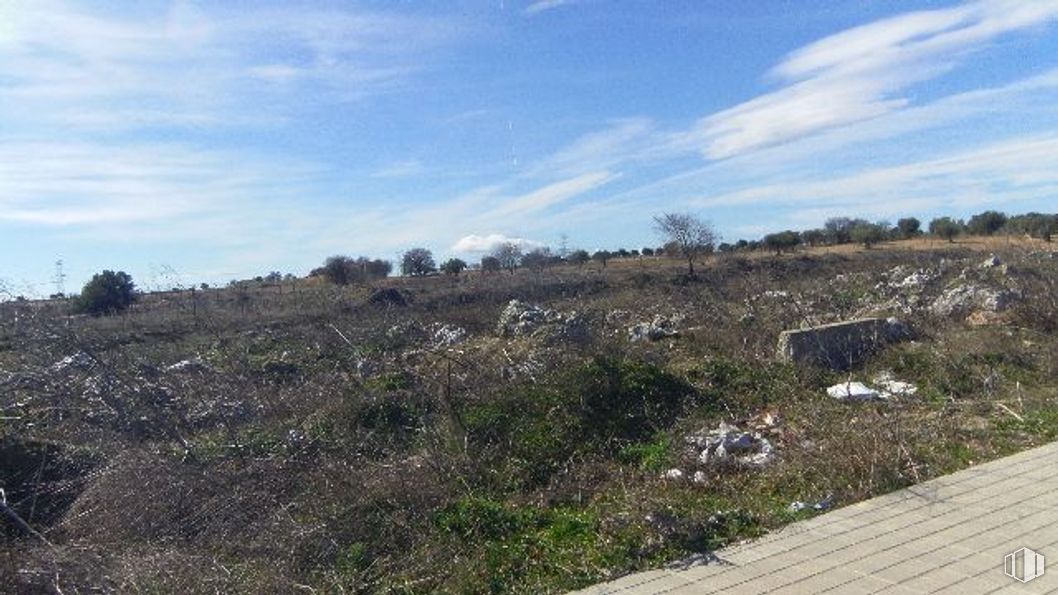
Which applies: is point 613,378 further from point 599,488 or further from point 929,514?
point 929,514

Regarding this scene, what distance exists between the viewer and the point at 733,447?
7.58 m

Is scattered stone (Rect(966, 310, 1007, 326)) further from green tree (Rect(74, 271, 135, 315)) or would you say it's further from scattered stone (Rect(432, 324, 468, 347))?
green tree (Rect(74, 271, 135, 315))

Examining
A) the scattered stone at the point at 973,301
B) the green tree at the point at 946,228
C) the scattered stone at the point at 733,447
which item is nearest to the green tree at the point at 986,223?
the green tree at the point at 946,228

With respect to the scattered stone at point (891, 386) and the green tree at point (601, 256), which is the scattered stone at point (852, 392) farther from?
the green tree at point (601, 256)

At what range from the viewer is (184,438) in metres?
8.01

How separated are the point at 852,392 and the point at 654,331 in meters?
5.02

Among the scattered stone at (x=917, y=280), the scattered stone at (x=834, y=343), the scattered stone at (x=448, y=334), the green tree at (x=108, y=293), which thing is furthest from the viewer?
the green tree at (x=108, y=293)

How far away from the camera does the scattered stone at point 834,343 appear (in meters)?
11.0

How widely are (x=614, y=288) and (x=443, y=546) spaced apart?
915 inches

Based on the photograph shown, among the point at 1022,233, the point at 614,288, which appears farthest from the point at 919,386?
the point at 1022,233

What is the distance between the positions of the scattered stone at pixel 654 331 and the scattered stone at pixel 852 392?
407 cm

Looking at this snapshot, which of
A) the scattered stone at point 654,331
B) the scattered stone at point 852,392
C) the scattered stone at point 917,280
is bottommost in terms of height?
the scattered stone at point 852,392

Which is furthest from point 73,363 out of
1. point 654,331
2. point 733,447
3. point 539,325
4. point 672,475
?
point 654,331

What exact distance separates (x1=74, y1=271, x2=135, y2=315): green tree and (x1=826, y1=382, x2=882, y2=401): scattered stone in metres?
20.2
